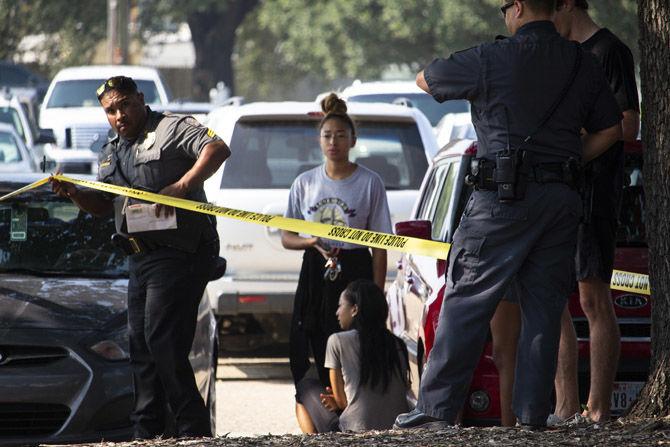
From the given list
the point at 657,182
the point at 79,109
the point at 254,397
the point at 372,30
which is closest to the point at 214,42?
the point at 372,30

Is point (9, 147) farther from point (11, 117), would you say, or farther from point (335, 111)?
point (335, 111)

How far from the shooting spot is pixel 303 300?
331 inches

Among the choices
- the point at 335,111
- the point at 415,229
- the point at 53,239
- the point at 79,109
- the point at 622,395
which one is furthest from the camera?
the point at 79,109

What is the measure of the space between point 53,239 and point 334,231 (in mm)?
1821

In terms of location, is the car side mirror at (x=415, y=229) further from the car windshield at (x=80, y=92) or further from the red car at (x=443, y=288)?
the car windshield at (x=80, y=92)

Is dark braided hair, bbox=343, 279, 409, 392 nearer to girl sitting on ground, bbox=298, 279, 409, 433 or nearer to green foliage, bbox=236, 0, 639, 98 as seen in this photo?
girl sitting on ground, bbox=298, 279, 409, 433

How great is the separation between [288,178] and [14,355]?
4243 mm

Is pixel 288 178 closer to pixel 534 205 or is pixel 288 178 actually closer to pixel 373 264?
pixel 373 264

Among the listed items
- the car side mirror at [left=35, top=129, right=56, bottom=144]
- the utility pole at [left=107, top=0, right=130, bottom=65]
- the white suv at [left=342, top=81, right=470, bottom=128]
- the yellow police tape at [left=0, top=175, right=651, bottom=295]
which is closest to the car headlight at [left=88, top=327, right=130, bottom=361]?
the yellow police tape at [left=0, top=175, right=651, bottom=295]

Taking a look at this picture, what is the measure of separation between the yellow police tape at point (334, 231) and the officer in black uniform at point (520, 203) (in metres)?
1.47

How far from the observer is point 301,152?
1143cm

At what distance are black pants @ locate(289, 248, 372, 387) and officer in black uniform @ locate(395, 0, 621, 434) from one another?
2632 millimetres

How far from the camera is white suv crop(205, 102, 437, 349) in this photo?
10.9m

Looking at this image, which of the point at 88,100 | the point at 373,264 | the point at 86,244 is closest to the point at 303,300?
the point at 373,264
